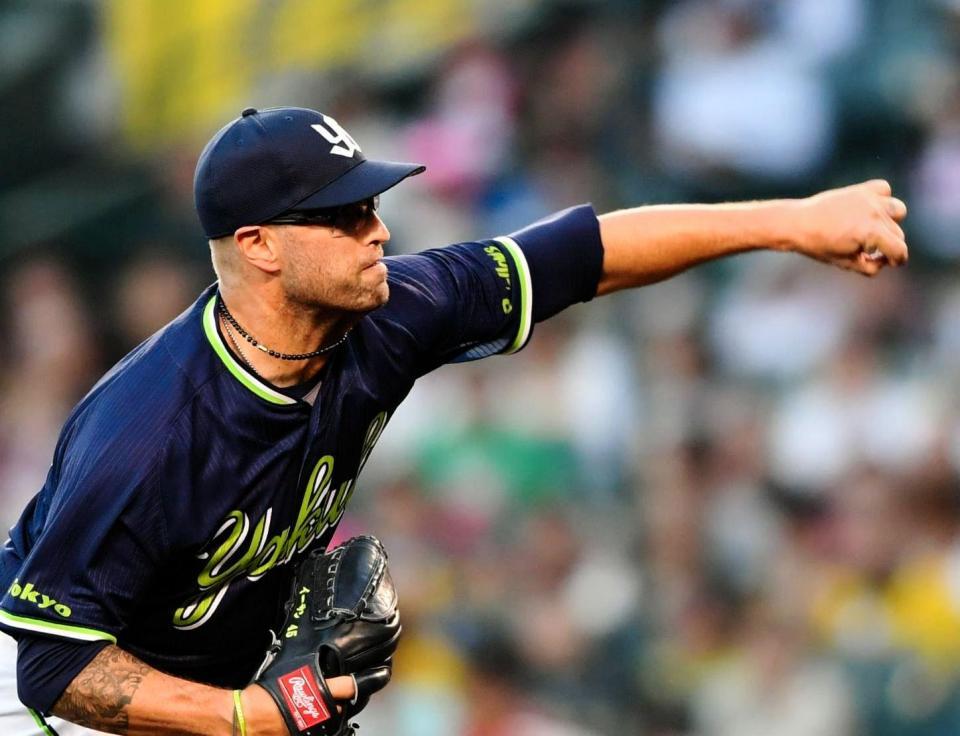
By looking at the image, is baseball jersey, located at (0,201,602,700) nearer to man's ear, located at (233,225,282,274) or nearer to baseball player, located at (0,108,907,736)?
baseball player, located at (0,108,907,736)

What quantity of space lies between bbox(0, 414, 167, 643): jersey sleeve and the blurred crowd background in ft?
11.9

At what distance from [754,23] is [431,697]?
3.40 m

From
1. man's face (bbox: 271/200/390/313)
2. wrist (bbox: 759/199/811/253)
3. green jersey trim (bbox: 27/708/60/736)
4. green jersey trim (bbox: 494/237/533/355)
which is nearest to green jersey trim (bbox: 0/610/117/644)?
green jersey trim (bbox: 27/708/60/736)

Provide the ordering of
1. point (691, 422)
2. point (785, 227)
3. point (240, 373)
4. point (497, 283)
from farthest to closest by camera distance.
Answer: point (691, 422) < point (497, 283) < point (785, 227) < point (240, 373)

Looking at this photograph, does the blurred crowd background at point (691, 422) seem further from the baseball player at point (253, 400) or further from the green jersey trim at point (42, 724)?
the green jersey trim at point (42, 724)

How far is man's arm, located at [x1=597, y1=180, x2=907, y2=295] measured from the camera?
11.3 ft

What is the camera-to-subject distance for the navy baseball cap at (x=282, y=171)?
313cm

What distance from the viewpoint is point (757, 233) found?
11.7ft

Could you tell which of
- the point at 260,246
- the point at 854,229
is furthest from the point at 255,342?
the point at 854,229

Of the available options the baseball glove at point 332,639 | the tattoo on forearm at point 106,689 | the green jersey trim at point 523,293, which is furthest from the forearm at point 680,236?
the tattoo on forearm at point 106,689

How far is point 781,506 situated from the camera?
21.4 ft

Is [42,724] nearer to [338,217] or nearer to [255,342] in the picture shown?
[255,342]

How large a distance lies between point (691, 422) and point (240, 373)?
3725 millimetres

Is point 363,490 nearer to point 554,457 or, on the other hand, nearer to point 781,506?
point 554,457
